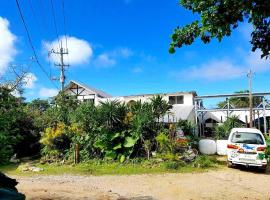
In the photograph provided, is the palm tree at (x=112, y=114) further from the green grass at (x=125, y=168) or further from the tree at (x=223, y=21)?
the tree at (x=223, y=21)

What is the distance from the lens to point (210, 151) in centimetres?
2091

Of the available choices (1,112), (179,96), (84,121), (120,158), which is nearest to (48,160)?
(84,121)

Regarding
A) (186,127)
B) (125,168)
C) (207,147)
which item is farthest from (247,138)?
(186,127)

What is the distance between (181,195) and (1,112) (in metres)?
6.03

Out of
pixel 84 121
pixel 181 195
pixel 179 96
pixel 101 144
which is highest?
pixel 179 96

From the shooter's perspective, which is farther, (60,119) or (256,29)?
(60,119)

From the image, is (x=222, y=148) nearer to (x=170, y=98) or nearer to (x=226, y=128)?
(x=226, y=128)

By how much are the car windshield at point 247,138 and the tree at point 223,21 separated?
9846mm

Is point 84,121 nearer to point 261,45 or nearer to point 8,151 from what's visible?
point 8,151

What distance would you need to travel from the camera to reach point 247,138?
1540 centimetres

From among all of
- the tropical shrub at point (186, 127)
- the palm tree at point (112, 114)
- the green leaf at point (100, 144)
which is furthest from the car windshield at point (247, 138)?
the green leaf at point (100, 144)

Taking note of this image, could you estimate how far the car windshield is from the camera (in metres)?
15.2

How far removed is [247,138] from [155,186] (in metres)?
5.62

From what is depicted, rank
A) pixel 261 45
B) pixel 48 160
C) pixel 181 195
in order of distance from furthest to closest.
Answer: pixel 48 160 < pixel 181 195 < pixel 261 45
